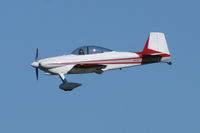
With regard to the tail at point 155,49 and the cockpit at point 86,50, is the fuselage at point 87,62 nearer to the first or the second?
the cockpit at point 86,50

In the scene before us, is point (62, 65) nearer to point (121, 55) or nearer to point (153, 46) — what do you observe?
point (121, 55)

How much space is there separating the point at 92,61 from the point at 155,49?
4990mm

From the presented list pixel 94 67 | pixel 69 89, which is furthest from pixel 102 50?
pixel 69 89

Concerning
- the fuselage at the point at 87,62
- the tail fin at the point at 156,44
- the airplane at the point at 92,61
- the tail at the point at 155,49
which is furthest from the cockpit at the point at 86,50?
the tail fin at the point at 156,44

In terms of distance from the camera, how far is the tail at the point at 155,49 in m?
37.2

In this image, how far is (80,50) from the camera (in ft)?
116

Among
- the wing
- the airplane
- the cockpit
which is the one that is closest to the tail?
the airplane

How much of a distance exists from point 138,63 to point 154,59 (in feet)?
3.93

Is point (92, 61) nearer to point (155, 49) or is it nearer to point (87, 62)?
point (87, 62)

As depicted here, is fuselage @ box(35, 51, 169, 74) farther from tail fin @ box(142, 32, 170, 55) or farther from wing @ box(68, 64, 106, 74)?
tail fin @ box(142, 32, 170, 55)

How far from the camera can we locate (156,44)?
37.9 metres

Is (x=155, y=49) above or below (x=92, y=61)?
above

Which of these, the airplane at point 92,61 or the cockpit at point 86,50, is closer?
the airplane at point 92,61

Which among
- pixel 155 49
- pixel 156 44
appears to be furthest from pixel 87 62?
pixel 156 44
